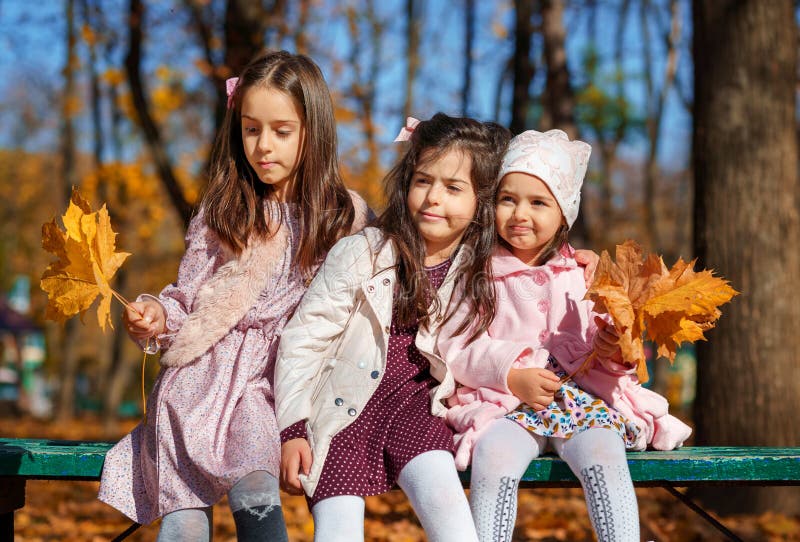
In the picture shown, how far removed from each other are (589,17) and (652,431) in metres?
14.9

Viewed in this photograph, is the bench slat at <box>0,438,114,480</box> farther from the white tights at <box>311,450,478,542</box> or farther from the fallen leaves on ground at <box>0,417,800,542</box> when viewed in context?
the fallen leaves on ground at <box>0,417,800,542</box>

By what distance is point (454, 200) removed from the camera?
295 cm

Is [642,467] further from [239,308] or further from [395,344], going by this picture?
[239,308]

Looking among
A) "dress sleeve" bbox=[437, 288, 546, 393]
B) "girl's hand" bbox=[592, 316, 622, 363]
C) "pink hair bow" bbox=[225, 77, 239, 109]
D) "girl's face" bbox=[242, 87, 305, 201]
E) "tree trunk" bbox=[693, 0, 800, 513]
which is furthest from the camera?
"tree trunk" bbox=[693, 0, 800, 513]

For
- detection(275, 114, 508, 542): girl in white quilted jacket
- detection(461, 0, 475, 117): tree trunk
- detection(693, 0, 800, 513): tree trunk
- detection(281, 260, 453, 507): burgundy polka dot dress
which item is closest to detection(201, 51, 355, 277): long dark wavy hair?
detection(275, 114, 508, 542): girl in white quilted jacket

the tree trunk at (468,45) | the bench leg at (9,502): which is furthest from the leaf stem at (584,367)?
the tree trunk at (468,45)

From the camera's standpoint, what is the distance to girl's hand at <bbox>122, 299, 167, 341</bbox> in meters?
2.79

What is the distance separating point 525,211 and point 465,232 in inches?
8.4

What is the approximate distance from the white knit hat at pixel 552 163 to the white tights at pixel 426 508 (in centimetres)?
96

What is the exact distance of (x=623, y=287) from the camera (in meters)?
2.68

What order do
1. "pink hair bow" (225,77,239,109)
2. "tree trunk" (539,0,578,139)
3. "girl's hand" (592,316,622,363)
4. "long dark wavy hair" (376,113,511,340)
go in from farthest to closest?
"tree trunk" (539,0,578,139) → "pink hair bow" (225,77,239,109) → "long dark wavy hair" (376,113,511,340) → "girl's hand" (592,316,622,363)

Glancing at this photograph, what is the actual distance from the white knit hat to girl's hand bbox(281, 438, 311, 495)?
1.11 metres

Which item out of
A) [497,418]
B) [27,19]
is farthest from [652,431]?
[27,19]

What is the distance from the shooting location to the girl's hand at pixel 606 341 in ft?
8.94
